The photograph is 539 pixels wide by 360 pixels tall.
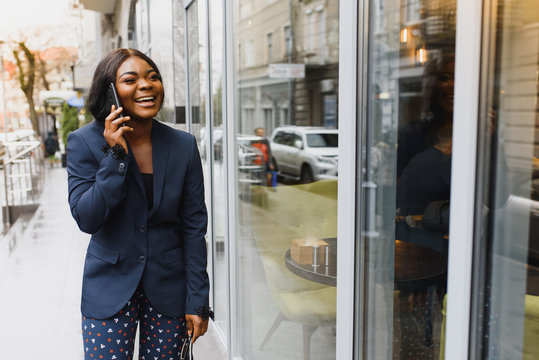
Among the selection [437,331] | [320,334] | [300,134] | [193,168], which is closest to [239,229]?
[320,334]

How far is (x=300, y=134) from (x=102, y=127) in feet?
45.5

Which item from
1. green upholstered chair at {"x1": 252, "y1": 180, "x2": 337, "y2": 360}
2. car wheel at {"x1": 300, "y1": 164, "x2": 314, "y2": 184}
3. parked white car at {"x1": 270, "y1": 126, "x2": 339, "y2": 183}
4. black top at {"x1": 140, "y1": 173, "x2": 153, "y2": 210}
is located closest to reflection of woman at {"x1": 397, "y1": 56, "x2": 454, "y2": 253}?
green upholstered chair at {"x1": 252, "y1": 180, "x2": 337, "y2": 360}

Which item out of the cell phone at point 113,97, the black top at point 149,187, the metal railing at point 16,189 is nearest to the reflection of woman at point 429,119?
the black top at point 149,187

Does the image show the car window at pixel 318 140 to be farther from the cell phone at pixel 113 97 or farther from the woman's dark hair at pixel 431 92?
the cell phone at pixel 113 97

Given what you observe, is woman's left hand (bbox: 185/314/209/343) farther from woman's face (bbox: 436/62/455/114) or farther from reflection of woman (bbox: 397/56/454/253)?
woman's face (bbox: 436/62/455/114)

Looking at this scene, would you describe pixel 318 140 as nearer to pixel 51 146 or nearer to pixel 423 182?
pixel 423 182

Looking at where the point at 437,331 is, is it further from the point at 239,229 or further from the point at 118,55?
the point at 239,229

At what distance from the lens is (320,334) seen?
3260 mm

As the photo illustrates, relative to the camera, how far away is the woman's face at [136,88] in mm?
2270

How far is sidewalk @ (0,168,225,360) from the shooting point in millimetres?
4691

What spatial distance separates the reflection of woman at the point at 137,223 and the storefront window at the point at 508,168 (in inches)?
51.5

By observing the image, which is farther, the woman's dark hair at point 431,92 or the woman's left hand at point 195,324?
the woman's left hand at point 195,324

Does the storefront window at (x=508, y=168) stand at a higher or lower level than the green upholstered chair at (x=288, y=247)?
higher

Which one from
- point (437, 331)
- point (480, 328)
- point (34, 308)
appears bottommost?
point (34, 308)
